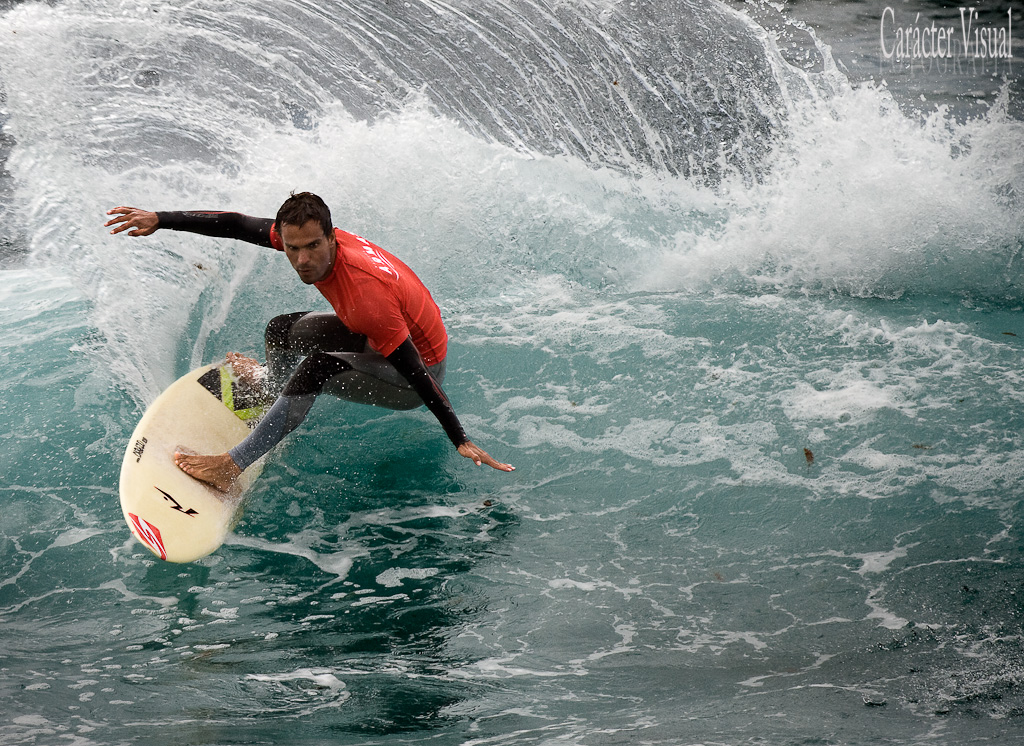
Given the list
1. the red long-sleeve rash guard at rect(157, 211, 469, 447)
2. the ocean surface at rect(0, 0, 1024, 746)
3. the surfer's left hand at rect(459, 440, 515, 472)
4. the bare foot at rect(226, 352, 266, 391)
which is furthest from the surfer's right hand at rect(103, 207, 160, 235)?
the surfer's left hand at rect(459, 440, 515, 472)

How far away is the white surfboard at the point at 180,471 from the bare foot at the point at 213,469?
29mm

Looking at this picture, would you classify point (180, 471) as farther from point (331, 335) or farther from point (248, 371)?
point (331, 335)

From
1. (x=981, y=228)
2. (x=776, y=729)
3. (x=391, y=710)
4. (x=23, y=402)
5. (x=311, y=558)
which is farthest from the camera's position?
(x=981, y=228)

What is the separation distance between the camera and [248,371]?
170 inches

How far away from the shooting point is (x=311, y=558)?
11.5 feet

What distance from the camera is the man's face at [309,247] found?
10.2 feet

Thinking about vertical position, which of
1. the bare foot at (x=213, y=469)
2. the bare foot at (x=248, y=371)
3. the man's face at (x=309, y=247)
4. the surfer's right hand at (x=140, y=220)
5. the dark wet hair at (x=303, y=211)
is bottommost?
the bare foot at (x=213, y=469)

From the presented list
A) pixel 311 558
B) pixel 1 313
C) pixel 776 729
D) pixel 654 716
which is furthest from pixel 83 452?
pixel 776 729

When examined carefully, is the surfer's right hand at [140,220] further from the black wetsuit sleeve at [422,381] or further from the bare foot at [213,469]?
the black wetsuit sleeve at [422,381]

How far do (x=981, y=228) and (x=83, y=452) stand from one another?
19.6ft

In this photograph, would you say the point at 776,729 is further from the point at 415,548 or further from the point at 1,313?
the point at 1,313

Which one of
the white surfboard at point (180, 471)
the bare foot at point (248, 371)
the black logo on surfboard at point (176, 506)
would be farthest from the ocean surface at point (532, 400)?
the bare foot at point (248, 371)

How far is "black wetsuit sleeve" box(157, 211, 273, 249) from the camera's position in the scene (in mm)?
3777

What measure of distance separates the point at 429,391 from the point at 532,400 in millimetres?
1376
